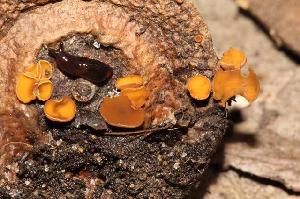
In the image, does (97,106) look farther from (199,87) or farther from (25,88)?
(199,87)

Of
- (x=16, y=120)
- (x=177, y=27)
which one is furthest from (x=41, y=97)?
(x=177, y=27)

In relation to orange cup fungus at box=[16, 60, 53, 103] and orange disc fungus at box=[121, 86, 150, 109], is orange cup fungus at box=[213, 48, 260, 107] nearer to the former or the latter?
orange disc fungus at box=[121, 86, 150, 109]

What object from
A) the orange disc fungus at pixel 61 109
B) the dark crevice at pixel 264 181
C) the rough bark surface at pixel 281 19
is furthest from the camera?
the rough bark surface at pixel 281 19

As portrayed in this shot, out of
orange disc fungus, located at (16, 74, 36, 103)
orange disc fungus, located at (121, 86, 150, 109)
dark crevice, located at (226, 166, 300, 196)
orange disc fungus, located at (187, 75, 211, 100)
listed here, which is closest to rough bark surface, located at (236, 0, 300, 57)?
dark crevice, located at (226, 166, 300, 196)

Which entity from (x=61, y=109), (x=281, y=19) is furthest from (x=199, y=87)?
(x=281, y=19)

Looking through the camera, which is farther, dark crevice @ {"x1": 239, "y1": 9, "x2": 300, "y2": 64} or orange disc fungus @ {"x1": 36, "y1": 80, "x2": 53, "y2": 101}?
dark crevice @ {"x1": 239, "y1": 9, "x2": 300, "y2": 64}

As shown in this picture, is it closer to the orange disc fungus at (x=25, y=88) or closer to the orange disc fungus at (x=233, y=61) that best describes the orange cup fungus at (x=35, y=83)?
the orange disc fungus at (x=25, y=88)

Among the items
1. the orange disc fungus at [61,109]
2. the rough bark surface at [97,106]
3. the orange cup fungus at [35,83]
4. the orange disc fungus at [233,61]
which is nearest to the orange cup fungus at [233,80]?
the orange disc fungus at [233,61]

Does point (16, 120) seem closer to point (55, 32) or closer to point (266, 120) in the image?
point (55, 32)
